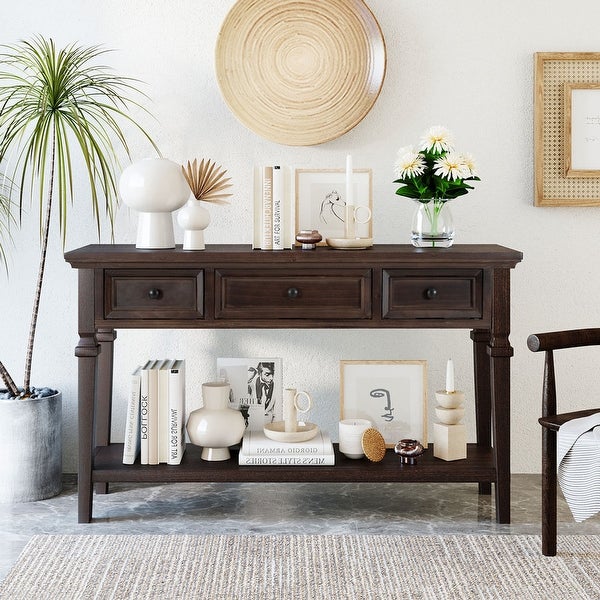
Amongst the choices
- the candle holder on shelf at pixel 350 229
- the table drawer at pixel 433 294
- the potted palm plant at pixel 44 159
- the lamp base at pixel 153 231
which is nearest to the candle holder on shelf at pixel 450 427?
the table drawer at pixel 433 294

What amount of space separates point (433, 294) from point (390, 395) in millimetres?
427

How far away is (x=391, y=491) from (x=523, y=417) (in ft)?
1.95

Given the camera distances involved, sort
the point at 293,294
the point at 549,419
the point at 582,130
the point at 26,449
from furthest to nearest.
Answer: the point at 582,130 → the point at 26,449 → the point at 293,294 → the point at 549,419

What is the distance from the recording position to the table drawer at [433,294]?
102 inches

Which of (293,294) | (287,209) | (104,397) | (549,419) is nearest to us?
(549,419)

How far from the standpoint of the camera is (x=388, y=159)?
3.09 metres

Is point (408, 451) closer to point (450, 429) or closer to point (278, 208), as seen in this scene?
point (450, 429)

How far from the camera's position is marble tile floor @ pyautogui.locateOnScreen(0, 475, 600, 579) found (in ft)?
8.45

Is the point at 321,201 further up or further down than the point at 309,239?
further up

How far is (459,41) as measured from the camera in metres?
3.05

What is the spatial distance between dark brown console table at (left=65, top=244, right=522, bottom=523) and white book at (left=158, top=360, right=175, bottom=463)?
0.10 metres

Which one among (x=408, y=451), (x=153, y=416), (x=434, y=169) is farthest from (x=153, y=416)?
(x=434, y=169)

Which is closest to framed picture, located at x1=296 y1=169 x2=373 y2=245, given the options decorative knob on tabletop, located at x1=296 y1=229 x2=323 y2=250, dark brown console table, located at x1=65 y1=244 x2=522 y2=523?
decorative knob on tabletop, located at x1=296 y1=229 x2=323 y2=250

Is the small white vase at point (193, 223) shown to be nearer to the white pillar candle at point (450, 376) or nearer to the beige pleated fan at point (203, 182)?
the beige pleated fan at point (203, 182)
